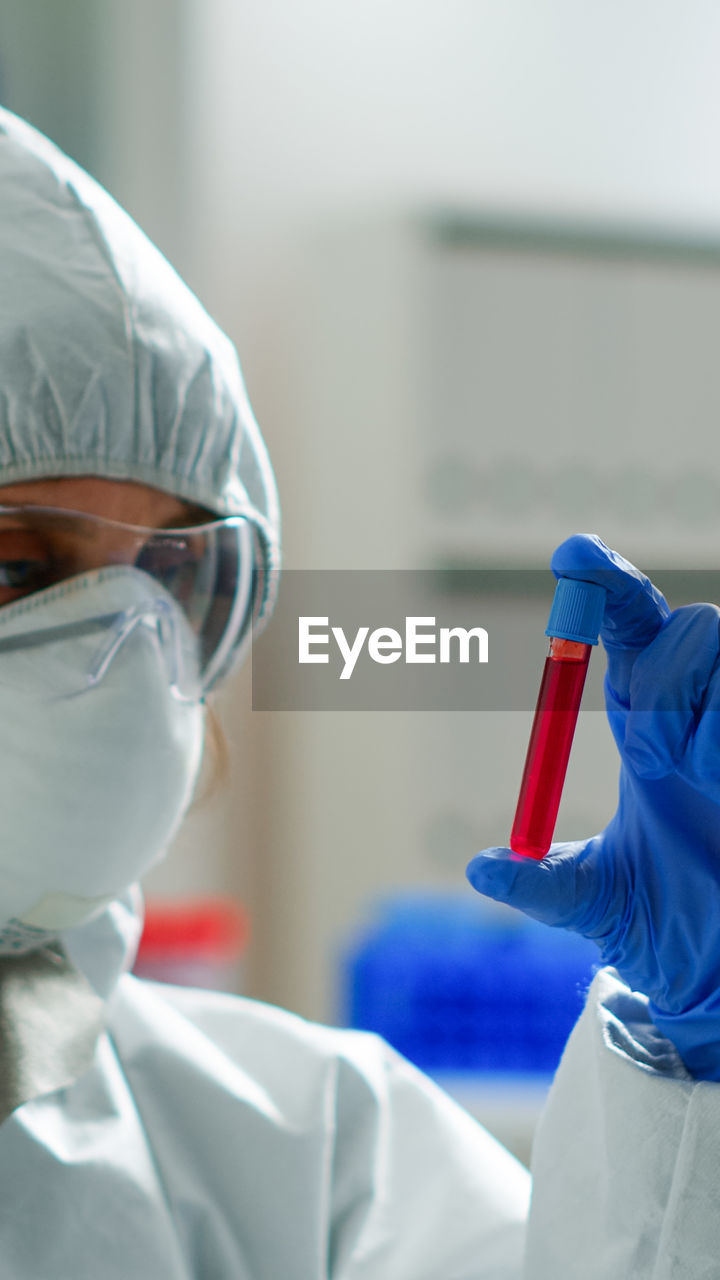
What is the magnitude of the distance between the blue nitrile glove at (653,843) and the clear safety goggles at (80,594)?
37cm

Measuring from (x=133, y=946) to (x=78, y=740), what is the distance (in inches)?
8.8

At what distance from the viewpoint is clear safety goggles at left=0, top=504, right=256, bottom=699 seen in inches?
30.6

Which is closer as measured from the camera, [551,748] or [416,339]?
[551,748]

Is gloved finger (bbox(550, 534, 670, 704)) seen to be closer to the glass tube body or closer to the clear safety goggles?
the glass tube body

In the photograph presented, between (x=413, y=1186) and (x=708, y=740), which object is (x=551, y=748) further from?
(x=413, y=1186)

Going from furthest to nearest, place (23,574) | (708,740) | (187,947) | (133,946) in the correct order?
(187,947)
(133,946)
(23,574)
(708,740)

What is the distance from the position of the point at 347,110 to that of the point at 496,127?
33 centimetres

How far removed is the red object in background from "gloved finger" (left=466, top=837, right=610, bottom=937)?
1.33 m

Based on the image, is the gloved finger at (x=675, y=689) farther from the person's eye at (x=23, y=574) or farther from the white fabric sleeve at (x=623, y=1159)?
the person's eye at (x=23, y=574)

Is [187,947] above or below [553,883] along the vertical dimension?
below

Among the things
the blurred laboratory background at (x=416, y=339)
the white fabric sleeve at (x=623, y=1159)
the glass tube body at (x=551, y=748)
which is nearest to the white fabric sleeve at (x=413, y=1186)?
the white fabric sleeve at (x=623, y=1159)

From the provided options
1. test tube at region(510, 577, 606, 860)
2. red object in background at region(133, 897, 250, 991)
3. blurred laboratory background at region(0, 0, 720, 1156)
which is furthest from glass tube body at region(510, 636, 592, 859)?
red object in background at region(133, 897, 250, 991)

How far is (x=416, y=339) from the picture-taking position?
1.89m

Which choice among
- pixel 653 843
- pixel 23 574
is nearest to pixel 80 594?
pixel 23 574
